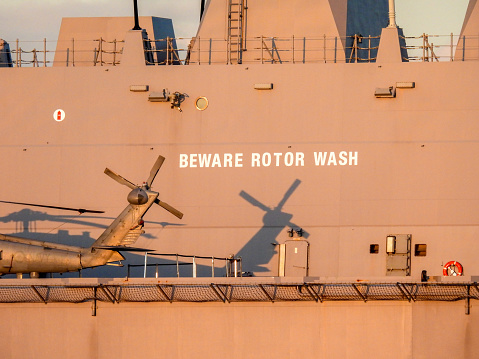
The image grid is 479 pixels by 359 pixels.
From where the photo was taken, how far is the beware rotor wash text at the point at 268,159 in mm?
25047

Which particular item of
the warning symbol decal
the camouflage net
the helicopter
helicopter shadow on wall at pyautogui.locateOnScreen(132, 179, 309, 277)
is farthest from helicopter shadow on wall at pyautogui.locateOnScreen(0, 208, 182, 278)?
the camouflage net

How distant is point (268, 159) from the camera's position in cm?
2528

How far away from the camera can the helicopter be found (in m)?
23.1

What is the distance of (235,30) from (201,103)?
265cm

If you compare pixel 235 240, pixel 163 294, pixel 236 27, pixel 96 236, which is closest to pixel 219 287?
pixel 163 294

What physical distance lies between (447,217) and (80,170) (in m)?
10.1

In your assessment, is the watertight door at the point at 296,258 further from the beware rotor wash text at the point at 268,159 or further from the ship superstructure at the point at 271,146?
the beware rotor wash text at the point at 268,159

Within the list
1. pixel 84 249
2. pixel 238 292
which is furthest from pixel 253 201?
pixel 84 249

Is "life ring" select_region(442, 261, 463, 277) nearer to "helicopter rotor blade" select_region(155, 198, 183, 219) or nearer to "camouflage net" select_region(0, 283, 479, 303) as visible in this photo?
"camouflage net" select_region(0, 283, 479, 303)

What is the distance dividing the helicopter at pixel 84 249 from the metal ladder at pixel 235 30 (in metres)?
4.97

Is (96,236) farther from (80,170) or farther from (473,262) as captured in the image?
(473,262)

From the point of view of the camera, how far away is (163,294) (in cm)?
2234

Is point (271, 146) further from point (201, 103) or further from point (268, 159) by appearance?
point (201, 103)

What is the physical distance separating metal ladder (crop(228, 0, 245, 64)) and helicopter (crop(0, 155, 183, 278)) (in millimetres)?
4970
